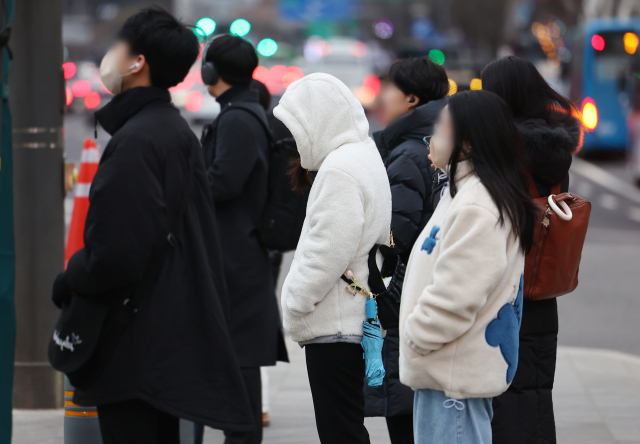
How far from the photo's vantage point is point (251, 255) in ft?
13.4

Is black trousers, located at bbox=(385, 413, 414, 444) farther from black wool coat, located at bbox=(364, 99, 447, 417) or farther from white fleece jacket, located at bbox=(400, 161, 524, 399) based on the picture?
white fleece jacket, located at bbox=(400, 161, 524, 399)

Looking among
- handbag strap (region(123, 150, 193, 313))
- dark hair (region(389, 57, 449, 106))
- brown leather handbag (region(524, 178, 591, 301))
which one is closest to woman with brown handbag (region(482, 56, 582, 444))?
brown leather handbag (region(524, 178, 591, 301))

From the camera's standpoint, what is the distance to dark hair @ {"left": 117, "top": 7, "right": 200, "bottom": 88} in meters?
2.90

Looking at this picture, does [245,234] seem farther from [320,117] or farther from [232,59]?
[320,117]

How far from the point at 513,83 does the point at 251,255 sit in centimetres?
147

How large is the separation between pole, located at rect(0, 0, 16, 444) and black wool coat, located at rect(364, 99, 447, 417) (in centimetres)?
146

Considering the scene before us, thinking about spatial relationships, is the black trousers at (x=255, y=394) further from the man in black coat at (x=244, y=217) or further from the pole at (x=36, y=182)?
the pole at (x=36, y=182)

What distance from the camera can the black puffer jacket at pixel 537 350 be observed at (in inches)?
125

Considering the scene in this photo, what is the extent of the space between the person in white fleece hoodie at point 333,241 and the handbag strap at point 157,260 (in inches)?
18.5

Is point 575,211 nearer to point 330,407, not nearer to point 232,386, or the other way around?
point 330,407

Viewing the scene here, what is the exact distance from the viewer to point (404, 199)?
3.71 m

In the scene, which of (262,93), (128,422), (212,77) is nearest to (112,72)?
(128,422)

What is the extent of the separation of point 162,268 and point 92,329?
28 centimetres

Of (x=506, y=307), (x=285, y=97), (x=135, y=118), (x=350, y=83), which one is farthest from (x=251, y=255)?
(x=350, y=83)
